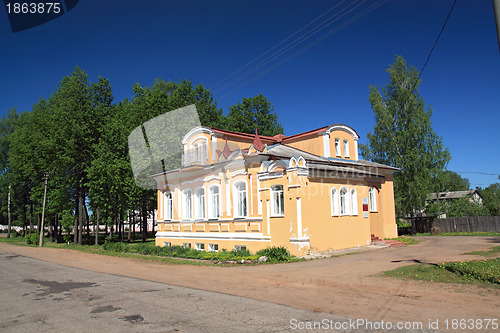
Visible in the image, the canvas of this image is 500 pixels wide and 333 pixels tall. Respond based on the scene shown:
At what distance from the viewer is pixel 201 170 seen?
23016mm

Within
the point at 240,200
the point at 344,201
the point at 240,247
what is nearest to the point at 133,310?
the point at 240,247

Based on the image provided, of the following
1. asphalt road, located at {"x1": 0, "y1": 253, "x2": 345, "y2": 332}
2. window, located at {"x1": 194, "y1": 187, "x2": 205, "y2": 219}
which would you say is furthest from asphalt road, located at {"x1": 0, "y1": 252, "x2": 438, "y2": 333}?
window, located at {"x1": 194, "y1": 187, "x2": 205, "y2": 219}

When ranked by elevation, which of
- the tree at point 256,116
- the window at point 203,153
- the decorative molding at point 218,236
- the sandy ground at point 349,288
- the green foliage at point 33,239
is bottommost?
the green foliage at point 33,239

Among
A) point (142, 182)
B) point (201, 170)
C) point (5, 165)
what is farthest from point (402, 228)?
point (5, 165)

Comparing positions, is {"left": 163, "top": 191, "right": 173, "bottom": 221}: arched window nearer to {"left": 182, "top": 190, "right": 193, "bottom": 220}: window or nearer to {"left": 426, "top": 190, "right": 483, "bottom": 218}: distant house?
{"left": 182, "top": 190, "right": 193, "bottom": 220}: window

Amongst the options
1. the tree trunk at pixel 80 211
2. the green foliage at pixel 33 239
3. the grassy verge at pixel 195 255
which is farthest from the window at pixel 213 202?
the green foliage at pixel 33 239

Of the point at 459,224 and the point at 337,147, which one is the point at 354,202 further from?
the point at 459,224

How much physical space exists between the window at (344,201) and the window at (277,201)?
368 cm

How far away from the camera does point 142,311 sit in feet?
24.7

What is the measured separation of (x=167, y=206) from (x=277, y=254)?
12800mm

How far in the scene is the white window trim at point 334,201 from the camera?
61.7 ft

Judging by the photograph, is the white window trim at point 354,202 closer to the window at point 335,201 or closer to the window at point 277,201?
the window at point 335,201

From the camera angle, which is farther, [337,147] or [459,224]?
[459,224]

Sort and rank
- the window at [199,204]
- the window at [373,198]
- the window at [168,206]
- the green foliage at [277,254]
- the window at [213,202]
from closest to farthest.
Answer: the green foliage at [277,254] → the window at [213,202] → the window at [373,198] → the window at [199,204] → the window at [168,206]
